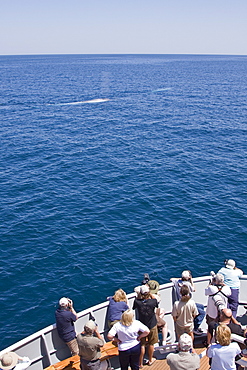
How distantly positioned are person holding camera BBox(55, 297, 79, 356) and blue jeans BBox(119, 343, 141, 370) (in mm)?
2248

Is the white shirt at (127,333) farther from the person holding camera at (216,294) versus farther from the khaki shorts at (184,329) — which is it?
the person holding camera at (216,294)

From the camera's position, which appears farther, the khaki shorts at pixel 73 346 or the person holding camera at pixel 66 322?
the khaki shorts at pixel 73 346

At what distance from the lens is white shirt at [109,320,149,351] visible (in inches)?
408

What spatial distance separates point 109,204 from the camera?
3428cm

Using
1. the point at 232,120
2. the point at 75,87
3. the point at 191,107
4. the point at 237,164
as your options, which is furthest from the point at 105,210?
the point at 75,87

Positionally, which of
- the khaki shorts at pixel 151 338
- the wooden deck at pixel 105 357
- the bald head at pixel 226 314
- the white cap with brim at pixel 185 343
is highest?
the bald head at pixel 226 314

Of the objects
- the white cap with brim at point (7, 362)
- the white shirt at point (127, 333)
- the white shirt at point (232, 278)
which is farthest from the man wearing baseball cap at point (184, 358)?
the white shirt at point (232, 278)

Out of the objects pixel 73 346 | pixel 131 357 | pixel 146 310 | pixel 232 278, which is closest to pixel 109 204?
pixel 232 278

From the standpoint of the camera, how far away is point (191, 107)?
81.5 metres

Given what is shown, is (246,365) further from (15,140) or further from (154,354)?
(15,140)

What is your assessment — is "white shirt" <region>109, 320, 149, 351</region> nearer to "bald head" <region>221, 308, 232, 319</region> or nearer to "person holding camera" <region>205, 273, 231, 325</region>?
"bald head" <region>221, 308, 232, 319</region>

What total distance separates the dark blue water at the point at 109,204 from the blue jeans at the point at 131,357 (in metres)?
10.5

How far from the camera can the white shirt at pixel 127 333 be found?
34.0 feet

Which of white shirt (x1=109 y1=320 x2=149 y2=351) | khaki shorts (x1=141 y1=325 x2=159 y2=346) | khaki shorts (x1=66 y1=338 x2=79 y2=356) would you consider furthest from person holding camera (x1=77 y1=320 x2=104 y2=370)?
khaki shorts (x1=66 y1=338 x2=79 y2=356)
